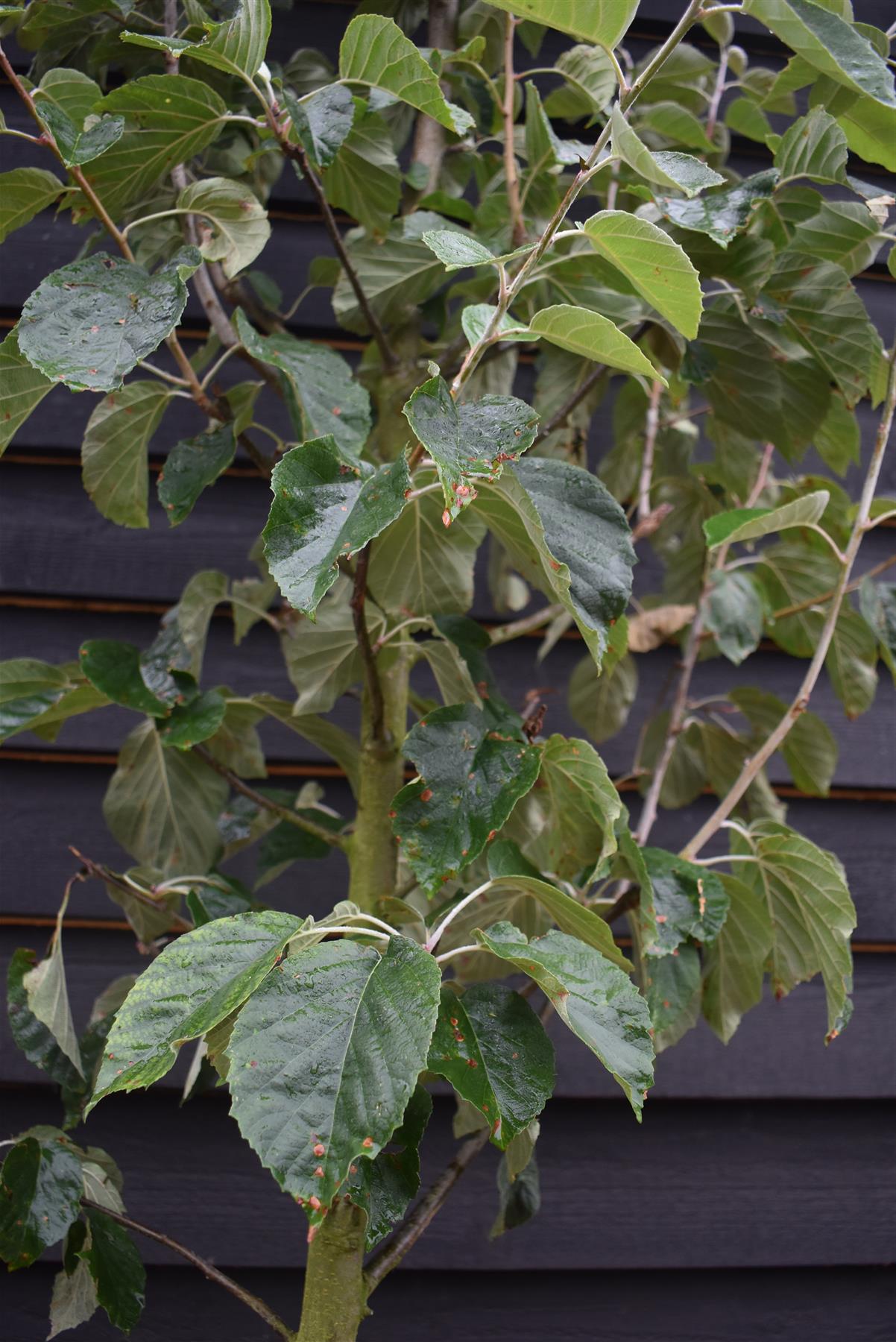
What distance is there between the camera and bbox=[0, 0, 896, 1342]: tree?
0.54m

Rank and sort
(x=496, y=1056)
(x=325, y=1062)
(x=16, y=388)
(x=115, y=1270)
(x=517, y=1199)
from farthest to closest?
(x=517, y=1199), (x=115, y=1270), (x=16, y=388), (x=496, y=1056), (x=325, y=1062)

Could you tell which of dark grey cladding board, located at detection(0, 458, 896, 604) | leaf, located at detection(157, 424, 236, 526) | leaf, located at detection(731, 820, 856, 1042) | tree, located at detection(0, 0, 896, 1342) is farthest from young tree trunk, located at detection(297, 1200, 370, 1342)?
dark grey cladding board, located at detection(0, 458, 896, 604)

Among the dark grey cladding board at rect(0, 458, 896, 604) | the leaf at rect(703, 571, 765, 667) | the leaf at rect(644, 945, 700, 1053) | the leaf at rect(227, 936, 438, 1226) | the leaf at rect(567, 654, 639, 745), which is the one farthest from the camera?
the dark grey cladding board at rect(0, 458, 896, 604)

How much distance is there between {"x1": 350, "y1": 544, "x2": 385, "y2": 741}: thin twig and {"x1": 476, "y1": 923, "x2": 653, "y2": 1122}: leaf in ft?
0.70

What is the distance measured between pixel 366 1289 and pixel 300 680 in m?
0.47

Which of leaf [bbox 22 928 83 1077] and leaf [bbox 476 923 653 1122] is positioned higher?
leaf [bbox 476 923 653 1122]


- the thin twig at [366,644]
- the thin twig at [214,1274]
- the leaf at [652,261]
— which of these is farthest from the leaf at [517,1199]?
the leaf at [652,261]

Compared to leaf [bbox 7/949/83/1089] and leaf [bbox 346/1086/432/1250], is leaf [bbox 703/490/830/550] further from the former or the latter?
leaf [bbox 7/949/83/1089]

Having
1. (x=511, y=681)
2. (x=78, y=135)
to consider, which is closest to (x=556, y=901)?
(x=78, y=135)

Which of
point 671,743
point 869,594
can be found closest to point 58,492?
point 671,743

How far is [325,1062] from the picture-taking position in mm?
495

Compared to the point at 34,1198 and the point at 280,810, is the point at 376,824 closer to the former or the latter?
the point at 280,810

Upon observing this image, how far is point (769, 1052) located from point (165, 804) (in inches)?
34.8

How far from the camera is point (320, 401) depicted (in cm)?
72
